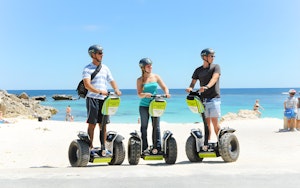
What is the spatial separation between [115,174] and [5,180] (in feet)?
4.36

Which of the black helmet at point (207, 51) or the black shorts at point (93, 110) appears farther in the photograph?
the black helmet at point (207, 51)

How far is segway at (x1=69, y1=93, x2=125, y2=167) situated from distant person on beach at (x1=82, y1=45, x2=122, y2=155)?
0.09 m

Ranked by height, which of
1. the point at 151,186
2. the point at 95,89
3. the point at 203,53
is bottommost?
the point at 151,186

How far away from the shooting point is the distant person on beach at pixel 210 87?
22.9 feet

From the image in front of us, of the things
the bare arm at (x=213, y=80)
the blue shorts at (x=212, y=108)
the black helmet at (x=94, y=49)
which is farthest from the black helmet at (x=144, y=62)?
the blue shorts at (x=212, y=108)

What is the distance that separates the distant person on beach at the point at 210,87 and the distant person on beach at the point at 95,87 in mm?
1468

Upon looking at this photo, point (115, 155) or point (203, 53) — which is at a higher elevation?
point (203, 53)

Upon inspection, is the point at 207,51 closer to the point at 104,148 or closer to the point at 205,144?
the point at 205,144

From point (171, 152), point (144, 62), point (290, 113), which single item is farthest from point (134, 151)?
point (290, 113)

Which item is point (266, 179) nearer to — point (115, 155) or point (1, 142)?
point (115, 155)

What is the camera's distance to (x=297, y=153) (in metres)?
8.61

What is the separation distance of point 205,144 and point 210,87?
3.30 ft

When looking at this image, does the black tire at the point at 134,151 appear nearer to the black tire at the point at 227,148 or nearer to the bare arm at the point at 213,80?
the black tire at the point at 227,148

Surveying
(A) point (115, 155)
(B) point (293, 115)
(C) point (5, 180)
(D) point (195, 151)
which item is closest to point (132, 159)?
(A) point (115, 155)
